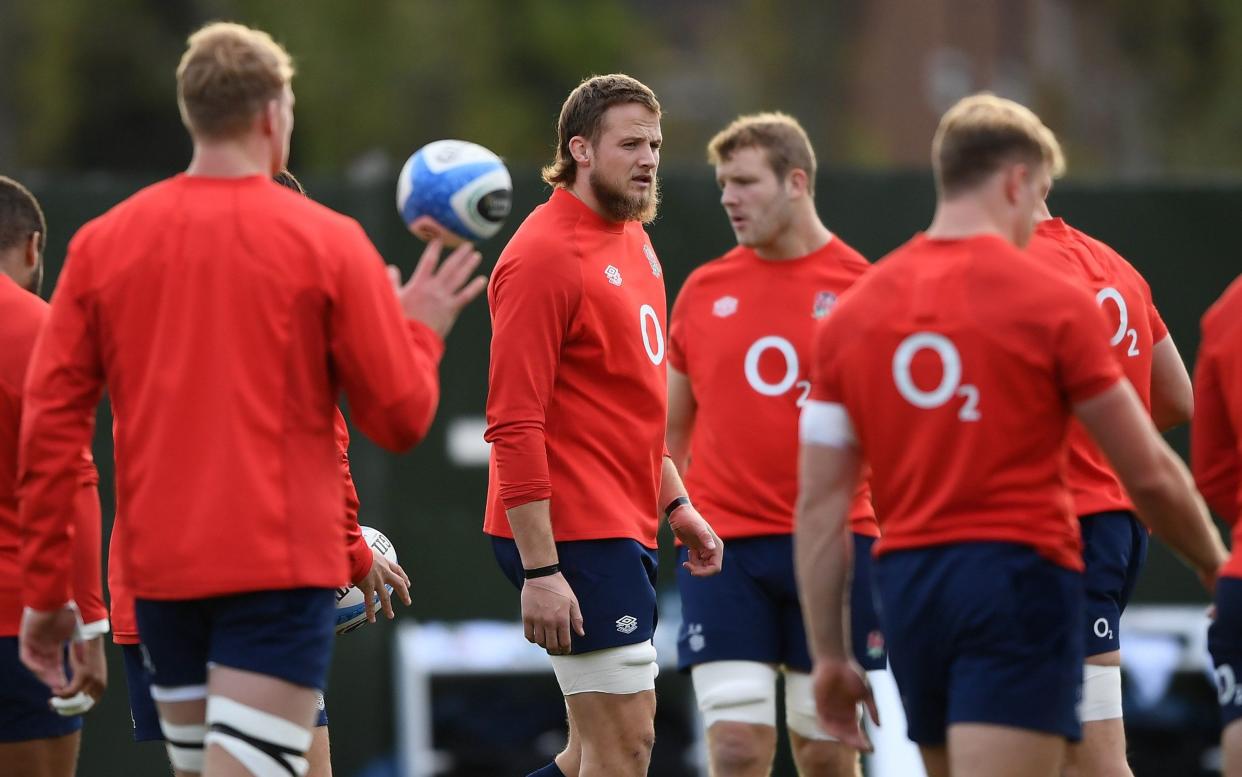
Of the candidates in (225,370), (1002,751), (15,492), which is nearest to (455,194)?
(225,370)

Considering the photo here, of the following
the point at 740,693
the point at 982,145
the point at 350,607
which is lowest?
the point at 740,693

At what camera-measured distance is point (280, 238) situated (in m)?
3.83

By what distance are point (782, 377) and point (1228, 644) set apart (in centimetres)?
216

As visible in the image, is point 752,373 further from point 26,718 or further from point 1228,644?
point 26,718

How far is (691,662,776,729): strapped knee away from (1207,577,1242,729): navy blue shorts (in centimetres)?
180

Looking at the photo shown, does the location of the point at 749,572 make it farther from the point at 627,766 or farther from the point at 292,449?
the point at 292,449

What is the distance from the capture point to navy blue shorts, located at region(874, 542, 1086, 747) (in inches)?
149

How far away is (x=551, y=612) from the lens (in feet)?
15.8

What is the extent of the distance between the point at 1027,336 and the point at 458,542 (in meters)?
5.19

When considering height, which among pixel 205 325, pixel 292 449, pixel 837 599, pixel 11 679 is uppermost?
pixel 205 325

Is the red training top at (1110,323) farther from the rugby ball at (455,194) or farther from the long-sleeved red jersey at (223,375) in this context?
the long-sleeved red jersey at (223,375)

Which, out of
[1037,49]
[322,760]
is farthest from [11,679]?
[1037,49]

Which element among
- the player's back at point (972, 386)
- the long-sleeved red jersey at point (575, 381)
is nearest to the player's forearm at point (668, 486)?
the long-sleeved red jersey at point (575, 381)

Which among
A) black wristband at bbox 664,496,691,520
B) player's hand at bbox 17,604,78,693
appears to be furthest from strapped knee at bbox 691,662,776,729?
player's hand at bbox 17,604,78,693
